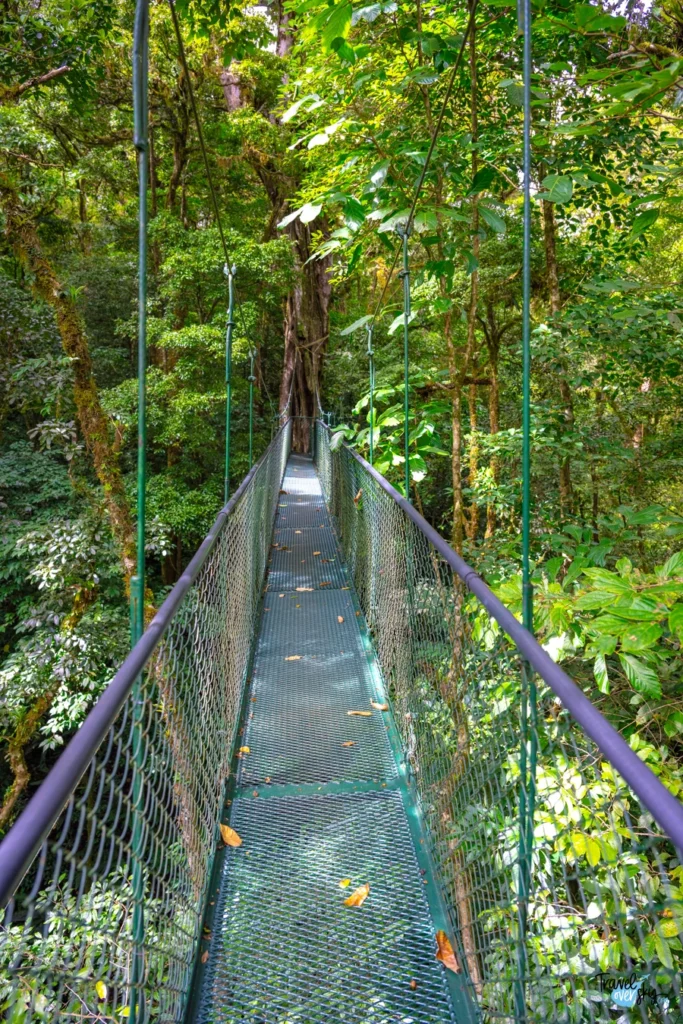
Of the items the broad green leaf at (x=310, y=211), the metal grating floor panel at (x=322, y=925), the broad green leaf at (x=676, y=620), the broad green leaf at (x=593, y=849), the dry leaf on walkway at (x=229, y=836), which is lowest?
the metal grating floor panel at (x=322, y=925)

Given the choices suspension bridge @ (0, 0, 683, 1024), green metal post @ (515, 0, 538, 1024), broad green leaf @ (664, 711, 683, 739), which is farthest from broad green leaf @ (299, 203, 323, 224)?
broad green leaf @ (664, 711, 683, 739)

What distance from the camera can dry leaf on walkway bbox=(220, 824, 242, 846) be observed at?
1.62 meters

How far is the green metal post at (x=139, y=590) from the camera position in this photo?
854 mm

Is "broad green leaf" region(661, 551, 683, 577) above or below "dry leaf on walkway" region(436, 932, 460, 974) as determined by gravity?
above

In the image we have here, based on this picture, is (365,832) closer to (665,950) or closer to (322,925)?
(322,925)

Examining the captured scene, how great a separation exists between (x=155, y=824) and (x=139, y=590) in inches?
18.6

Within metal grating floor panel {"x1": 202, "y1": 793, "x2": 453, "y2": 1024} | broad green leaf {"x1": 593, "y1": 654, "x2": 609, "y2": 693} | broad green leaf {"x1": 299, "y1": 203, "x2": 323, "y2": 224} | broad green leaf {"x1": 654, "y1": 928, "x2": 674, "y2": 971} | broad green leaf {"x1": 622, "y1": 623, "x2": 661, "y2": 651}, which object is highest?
broad green leaf {"x1": 299, "y1": 203, "x2": 323, "y2": 224}

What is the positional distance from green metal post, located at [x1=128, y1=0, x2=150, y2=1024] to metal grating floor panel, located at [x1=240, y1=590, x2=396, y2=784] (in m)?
1.03

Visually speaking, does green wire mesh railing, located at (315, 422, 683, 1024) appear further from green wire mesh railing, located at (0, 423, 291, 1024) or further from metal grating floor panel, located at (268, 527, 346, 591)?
metal grating floor panel, located at (268, 527, 346, 591)

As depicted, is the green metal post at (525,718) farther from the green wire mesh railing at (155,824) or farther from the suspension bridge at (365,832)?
the green wire mesh railing at (155,824)

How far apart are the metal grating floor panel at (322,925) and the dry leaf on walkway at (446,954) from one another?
0.02m

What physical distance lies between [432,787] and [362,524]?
6.46 feet

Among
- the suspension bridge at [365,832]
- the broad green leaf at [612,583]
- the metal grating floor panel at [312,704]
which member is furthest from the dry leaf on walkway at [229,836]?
the broad green leaf at [612,583]

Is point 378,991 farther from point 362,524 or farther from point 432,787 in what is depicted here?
point 362,524
